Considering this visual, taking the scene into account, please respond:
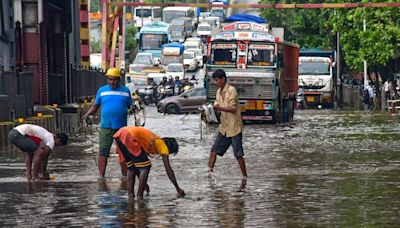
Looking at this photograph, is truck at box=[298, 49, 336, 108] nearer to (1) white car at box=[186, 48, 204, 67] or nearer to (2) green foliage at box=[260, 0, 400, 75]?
(2) green foliage at box=[260, 0, 400, 75]

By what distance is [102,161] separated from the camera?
18.2 m

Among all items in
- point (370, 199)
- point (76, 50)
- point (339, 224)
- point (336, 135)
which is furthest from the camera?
point (76, 50)

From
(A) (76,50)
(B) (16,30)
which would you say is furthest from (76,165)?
(A) (76,50)

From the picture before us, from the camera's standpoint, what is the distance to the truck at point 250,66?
123 feet

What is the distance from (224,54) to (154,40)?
188 ft

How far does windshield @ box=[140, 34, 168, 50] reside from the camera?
94.8m

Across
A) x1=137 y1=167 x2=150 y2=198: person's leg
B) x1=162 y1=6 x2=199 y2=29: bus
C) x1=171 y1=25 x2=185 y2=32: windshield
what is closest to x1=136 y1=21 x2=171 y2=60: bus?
x1=171 y1=25 x2=185 y2=32: windshield

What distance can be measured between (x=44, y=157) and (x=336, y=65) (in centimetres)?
5132

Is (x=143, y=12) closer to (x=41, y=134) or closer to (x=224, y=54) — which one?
(x=224, y=54)

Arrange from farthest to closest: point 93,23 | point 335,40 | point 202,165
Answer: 1. point 93,23
2. point 335,40
3. point 202,165

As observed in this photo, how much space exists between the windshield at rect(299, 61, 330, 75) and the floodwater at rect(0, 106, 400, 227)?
35.5 meters

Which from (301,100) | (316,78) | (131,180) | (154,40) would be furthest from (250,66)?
(154,40)

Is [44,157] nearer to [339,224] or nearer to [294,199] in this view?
[294,199]

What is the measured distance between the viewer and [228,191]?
1641 centimetres
